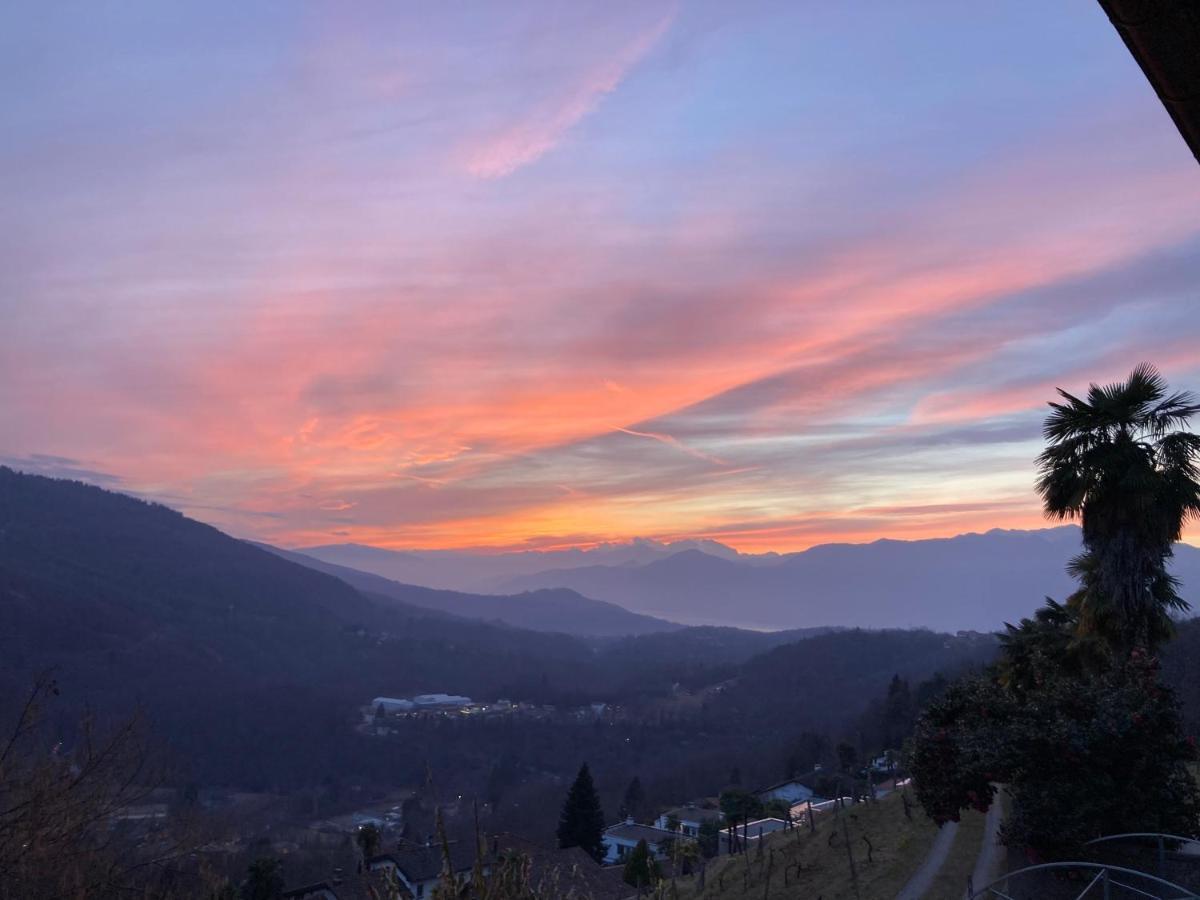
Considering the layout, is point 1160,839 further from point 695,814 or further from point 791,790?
point 695,814

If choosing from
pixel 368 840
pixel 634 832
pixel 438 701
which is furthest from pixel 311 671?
pixel 368 840

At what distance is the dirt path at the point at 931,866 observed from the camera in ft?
53.9

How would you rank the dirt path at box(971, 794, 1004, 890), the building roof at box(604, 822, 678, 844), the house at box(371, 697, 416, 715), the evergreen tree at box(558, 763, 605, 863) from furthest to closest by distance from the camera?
the house at box(371, 697, 416, 715), the building roof at box(604, 822, 678, 844), the evergreen tree at box(558, 763, 605, 863), the dirt path at box(971, 794, 1004, 890)

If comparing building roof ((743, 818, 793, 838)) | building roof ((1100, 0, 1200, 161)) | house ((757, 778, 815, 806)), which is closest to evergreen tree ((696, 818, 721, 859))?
building roof ((743, 818, 793, 838))

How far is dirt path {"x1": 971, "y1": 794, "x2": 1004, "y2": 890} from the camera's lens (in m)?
15.3

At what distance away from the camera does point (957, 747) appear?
15.1 meters

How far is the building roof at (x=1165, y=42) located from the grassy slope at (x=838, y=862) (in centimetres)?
1601

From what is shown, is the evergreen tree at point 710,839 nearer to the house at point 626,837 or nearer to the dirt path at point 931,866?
the house at point 626,837

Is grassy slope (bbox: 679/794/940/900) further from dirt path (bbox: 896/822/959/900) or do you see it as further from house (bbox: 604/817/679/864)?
house (bbox: 604/817/679/864)

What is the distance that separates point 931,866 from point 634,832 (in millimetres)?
40678

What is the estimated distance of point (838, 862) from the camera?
67.3 feet

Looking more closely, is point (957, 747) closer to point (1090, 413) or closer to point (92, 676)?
point (1090, 413)

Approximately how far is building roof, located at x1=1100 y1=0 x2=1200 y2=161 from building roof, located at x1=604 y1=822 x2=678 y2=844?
5182 centimetres

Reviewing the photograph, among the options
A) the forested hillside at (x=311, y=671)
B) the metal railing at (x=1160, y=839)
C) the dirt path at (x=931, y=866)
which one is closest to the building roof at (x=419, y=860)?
the forested hillside at (x=311, y=671)
